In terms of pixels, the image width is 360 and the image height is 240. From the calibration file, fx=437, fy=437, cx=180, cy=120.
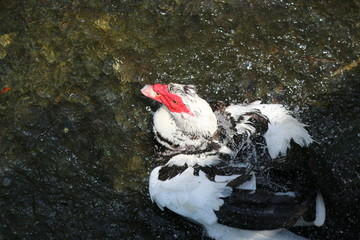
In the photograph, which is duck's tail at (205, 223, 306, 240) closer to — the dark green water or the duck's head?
the dark green water

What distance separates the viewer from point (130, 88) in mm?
4441

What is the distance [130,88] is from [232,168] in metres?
1.62

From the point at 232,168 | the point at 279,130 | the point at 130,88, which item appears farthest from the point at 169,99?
the point at 130,88

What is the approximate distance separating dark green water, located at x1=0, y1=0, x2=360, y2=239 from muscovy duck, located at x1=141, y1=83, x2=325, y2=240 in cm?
40

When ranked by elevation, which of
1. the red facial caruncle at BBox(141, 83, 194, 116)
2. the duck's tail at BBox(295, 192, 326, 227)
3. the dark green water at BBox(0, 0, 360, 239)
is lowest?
the dark green water at BBox(0, 0, 360, 239)

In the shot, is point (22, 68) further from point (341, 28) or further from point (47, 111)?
point (341, 28)

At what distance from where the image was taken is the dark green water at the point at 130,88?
373 cm

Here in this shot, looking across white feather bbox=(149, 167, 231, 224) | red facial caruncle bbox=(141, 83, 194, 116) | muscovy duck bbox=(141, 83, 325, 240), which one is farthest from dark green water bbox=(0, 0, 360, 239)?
red facial caruncle bbox=(141, 83, 194, 116)

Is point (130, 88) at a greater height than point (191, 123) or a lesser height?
lesser

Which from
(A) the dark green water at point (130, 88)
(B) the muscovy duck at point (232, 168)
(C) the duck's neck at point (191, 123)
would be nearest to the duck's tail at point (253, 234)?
(B) the muscovy duck at point (232, 168)

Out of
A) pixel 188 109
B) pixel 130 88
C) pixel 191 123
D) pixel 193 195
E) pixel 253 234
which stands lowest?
pixel 130 88

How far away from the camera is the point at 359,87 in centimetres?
430

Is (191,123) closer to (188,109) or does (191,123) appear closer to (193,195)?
(188,109)

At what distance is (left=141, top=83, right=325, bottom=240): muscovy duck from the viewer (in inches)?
117
